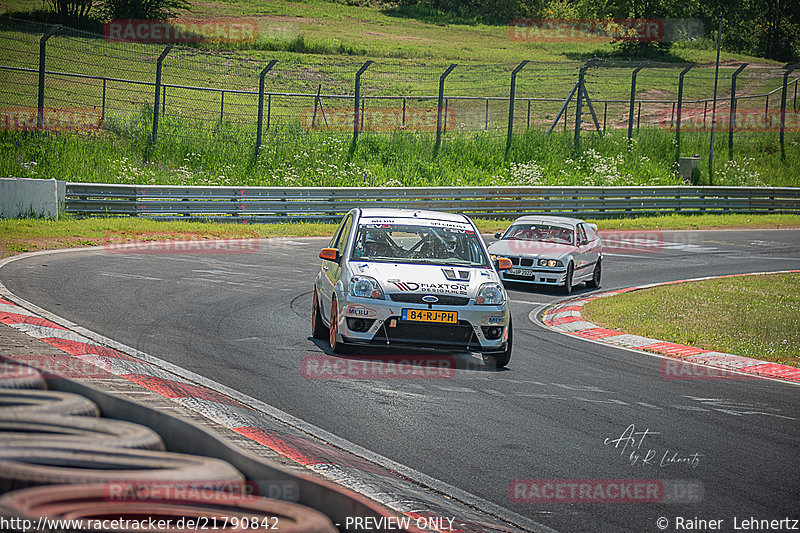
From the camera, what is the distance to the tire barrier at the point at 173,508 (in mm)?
2877

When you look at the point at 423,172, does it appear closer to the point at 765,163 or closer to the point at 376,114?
the point at 376,114

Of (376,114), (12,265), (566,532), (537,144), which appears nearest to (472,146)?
(537,144)

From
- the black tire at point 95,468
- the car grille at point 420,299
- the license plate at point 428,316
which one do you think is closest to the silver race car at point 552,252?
the car grille at point 420,299

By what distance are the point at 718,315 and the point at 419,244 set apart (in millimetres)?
6332

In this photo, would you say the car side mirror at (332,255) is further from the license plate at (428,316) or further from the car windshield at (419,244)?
the license plate at (428,316)

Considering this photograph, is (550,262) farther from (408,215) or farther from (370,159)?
(370,159)

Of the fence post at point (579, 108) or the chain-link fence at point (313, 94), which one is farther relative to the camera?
the fence post at point (579, 108)

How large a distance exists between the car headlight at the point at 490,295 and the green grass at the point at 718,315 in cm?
380

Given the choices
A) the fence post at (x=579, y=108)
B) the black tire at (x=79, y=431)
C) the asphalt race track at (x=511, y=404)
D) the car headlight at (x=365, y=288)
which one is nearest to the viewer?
the black tire at (x=79, y=431)

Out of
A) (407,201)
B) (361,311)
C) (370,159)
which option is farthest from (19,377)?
(370,159)

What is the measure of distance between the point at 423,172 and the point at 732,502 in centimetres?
2653

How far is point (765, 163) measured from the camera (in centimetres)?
3938

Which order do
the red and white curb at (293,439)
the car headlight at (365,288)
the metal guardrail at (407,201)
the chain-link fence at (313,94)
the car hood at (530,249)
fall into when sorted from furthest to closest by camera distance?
the chain-link fence at (313,94), the metal guardrail at (407,201), the car hood at (530,249), the car headlight at (365,288), the red and white curb at (293,439)

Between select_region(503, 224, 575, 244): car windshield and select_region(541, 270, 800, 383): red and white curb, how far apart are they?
7.12 ft
